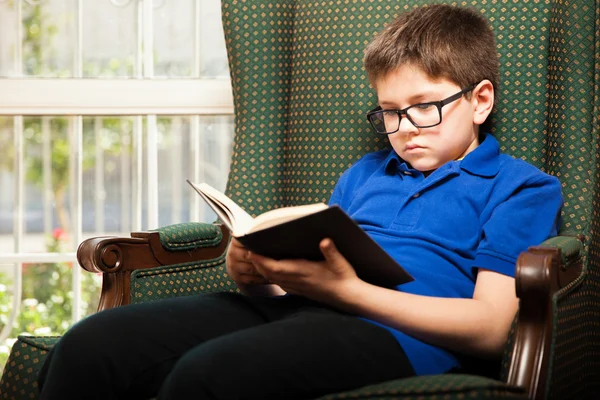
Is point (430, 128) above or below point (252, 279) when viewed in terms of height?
above

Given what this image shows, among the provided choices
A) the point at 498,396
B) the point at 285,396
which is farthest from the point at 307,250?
the point at 498,396

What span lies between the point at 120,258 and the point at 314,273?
64 cm

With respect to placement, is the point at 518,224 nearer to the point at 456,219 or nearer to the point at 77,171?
the point at 456,219

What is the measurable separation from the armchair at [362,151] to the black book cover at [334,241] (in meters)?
0.23

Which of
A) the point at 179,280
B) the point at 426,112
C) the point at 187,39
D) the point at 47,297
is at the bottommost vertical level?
the point at 47,297

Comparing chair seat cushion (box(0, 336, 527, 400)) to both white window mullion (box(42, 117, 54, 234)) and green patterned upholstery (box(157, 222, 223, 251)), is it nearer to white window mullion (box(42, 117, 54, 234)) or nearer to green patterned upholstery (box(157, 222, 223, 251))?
green patterned upholstery (box(157, 222, 223, 251))

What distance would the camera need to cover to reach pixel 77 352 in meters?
1.43

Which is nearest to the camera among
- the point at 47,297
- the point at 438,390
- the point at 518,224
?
the point at 438,390

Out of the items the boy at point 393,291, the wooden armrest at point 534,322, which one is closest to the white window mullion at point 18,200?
the boy at point 393,291

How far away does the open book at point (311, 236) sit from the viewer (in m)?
1.33

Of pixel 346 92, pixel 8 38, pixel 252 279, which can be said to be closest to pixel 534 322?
pixel 252 279

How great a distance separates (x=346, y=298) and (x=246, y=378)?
0.28 metres

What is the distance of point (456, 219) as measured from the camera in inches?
67.3

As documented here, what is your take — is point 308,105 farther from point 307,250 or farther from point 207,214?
point 307,250
